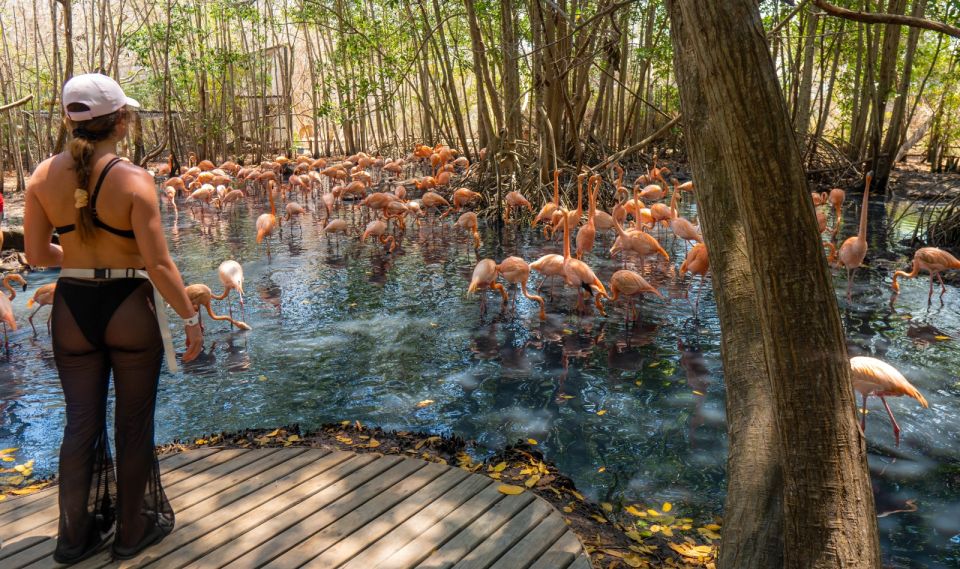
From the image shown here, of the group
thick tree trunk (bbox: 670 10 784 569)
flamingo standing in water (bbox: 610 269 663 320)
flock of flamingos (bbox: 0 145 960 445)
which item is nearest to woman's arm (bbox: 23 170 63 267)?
thick tree trunk (bbox: 670 10 784 569)

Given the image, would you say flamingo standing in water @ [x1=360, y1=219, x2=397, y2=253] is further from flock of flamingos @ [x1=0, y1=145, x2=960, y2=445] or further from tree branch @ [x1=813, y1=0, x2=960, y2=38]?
tree branch @ [x1=813, y1=0, x2=960, y2=38]

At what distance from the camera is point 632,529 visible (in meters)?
3.68

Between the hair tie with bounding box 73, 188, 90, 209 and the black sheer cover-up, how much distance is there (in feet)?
0.93

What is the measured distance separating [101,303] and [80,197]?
1.27 ft

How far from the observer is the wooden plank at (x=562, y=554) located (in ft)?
9.01

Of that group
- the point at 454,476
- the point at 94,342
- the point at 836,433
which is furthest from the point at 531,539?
the point at 94,342

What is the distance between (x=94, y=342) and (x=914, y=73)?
1005 inches

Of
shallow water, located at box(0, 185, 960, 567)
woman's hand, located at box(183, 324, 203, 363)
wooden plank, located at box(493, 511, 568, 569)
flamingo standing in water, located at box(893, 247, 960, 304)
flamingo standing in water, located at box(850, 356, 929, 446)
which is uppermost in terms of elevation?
woman's hand, located at box(183, 324, 203, 363)

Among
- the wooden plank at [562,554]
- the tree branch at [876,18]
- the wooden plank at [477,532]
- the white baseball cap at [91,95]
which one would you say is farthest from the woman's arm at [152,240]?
the tree branch at [876,18]

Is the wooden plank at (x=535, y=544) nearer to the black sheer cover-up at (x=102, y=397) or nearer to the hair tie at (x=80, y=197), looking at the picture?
the black sheer cover-up at (x=102, y=397)

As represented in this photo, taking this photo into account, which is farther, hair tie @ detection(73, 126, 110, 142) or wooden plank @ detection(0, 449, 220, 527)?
wooden plank @ detection(0, 449, 220, 527)

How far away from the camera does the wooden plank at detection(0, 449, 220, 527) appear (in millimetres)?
3109

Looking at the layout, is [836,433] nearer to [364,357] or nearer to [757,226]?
[757,226]

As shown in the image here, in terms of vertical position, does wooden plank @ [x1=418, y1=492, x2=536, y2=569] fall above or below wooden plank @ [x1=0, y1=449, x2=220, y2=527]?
below
